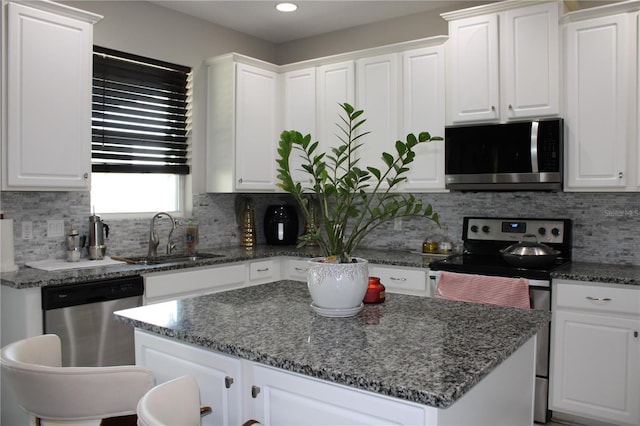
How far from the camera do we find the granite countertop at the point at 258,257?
106 inches

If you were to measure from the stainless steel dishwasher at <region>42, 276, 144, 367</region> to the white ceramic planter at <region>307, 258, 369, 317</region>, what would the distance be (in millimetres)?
1552

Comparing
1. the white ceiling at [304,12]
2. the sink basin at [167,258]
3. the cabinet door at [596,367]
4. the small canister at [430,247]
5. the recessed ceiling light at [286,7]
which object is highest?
the white ceiling at [304,12]

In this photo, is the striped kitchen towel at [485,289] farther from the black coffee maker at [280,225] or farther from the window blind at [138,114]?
the window blind at [138,114]

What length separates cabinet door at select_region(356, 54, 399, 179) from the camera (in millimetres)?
3906

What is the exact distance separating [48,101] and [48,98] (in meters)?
0.02

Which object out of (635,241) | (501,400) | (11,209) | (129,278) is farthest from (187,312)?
(635,241)

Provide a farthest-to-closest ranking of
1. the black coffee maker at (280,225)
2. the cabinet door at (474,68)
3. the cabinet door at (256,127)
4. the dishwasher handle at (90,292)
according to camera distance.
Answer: the black coffee maker at (280,225)
the cabinet door at (256,127)
the cabinet door at (474,68)
the dishwasher handle at (90,292)

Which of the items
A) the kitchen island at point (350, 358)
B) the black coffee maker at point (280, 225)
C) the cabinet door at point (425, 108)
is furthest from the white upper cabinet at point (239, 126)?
the kitchen island at point (350, 358)

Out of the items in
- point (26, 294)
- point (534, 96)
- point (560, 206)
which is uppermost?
point (534, 96)

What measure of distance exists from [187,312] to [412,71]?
2621mm

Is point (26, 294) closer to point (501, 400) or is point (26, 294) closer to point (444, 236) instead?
point (501, 400)

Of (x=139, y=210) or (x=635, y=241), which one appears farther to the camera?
(x=139, y=210)

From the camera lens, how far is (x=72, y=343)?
2734mm

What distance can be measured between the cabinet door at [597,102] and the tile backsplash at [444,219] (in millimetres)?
341
